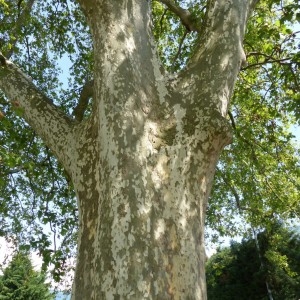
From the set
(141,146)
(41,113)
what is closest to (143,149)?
(141,146)

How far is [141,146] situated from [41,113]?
4.90 feet

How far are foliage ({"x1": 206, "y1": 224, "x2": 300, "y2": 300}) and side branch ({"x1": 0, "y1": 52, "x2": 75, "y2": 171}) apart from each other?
15.7m

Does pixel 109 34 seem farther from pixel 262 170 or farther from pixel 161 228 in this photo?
pixel 262 170

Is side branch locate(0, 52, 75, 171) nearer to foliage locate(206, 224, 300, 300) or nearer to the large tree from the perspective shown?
the large tree

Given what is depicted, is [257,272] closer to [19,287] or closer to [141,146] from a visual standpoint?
[19,287]

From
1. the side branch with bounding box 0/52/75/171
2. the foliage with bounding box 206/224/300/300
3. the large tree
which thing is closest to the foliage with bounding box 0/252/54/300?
the foliage with bounding box 206/224/300/300

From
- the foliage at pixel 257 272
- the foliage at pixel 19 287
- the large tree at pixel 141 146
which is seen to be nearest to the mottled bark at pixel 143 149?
the large tree at pixel 141 146

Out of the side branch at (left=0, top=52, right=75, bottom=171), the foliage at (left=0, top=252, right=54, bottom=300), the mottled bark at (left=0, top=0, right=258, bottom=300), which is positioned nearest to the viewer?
the mottled bark at (left=0, top=0, right=258, bottom=300)

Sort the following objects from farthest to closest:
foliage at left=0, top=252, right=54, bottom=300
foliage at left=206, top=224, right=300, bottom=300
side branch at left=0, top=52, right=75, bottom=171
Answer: foliage at left=0, top=252, right=54, bottom=300
foliage at left=206, top=224, right=300, bottom=300
side branch at left=0, top=52, right=75, bottom=171

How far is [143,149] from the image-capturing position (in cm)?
281

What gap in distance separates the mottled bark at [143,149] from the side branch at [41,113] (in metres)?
0.01

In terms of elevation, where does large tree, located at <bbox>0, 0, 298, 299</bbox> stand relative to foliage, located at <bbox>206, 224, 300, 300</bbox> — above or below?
below

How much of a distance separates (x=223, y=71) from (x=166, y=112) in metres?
0.71

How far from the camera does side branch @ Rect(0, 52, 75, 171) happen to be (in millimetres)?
3535
